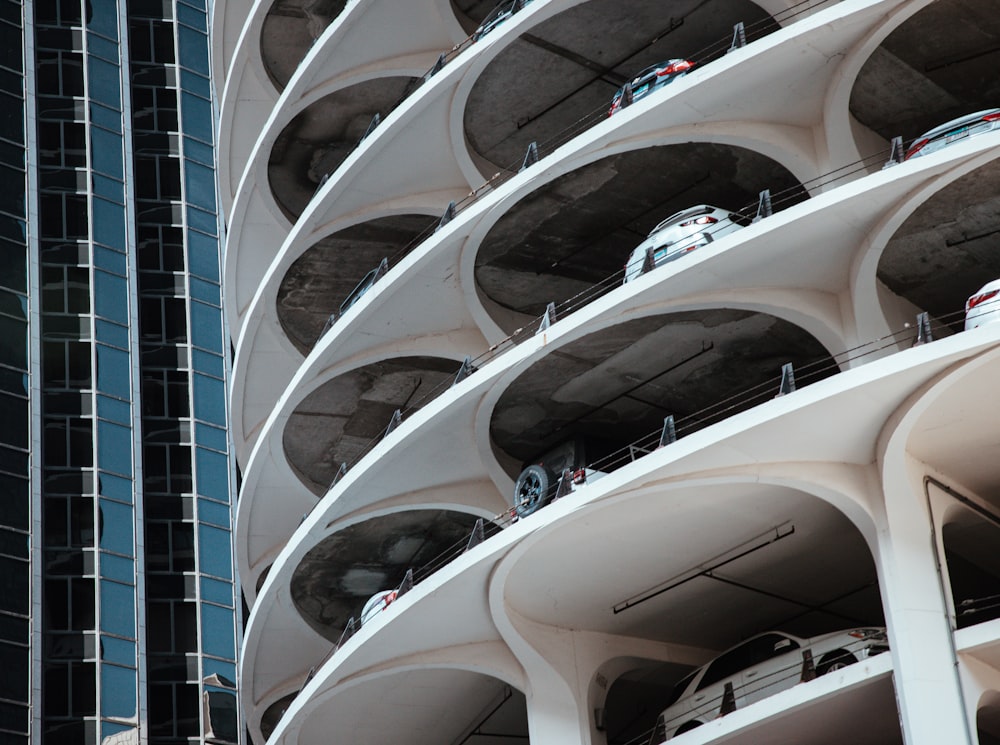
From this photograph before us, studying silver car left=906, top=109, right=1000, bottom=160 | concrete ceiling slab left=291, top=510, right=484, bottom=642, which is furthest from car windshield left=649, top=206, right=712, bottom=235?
concrete ceiling slab left=291, top=510, right=484, bottom=642

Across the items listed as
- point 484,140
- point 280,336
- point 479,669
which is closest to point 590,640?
point 479,669

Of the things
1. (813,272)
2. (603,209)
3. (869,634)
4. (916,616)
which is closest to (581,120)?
(603,209)

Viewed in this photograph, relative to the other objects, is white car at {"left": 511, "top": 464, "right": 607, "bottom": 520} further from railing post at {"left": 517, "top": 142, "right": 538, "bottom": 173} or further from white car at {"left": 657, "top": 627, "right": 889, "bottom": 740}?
railing post at {"left": 517, "top": 142, "right": 538, "bottom": 173}

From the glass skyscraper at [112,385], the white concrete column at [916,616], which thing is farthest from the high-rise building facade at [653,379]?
the glass skyscraper at [112,385]

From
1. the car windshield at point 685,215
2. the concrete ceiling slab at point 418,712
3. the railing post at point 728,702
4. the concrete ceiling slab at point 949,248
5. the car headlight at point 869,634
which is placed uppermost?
the car windshield at point 685,215

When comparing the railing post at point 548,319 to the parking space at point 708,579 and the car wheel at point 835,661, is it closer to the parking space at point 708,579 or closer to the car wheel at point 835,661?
the parking space at point 708,579

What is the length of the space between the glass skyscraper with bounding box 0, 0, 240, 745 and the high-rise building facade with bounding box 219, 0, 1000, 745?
16.3 m

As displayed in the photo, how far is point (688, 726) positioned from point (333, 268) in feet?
43.3

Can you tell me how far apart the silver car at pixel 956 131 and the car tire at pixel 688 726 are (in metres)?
8.31

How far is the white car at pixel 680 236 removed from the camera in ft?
72.7

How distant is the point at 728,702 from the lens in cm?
2172

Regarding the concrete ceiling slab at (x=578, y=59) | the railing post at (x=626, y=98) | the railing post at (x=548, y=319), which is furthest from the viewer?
the concrete ceiling slab at (x=578, y=59)

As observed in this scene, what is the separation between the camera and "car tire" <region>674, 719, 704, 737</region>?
22047 millimetres

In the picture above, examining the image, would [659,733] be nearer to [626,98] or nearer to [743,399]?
[743,399]
